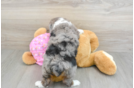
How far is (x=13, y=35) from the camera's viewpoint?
4.47 ft

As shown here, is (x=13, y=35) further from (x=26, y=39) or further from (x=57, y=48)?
(x=57, y=48)

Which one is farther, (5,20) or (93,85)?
(5,20)

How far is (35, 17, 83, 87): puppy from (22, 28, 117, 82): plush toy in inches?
5.1

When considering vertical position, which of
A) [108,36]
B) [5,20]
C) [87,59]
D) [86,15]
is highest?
[86,15]

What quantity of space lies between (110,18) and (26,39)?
99 centimetres

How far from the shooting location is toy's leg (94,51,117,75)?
102 centimetres

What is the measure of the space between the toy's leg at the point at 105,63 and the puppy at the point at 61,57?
0.91ft

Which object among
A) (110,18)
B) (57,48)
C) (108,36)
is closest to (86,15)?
(110,18)

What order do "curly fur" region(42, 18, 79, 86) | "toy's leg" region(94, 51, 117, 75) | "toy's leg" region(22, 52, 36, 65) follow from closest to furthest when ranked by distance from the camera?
"curly fur" region(42, 18, 79, 86)
"toy's leg" region(94, 51, 117, 75)
"toy's leg" region(22, 52, 36, 65)

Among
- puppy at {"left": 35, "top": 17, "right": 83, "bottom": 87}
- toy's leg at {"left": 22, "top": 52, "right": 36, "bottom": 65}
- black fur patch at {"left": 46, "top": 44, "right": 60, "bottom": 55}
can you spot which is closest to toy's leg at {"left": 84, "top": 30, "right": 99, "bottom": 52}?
puppy at {"left": 35, "top": 17, "right": 83, "bottom": 87}

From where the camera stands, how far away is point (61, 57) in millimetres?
817

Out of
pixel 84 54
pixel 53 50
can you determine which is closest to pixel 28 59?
pixel 53 50

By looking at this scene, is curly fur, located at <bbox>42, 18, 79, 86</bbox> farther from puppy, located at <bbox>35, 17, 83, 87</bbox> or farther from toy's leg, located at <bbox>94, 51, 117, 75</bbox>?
toy's leg, located at <bbox>94, 51, 117, 75</bbox>

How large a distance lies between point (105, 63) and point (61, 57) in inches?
17.9
